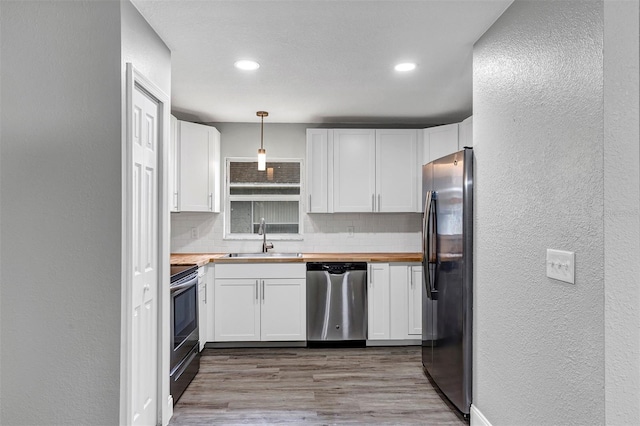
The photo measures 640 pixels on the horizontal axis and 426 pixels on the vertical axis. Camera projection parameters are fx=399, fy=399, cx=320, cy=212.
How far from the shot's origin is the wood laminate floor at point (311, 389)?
8.56ft

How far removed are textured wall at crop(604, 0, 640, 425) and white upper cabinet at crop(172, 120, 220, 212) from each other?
3.48 metres

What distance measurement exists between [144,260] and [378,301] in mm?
2499

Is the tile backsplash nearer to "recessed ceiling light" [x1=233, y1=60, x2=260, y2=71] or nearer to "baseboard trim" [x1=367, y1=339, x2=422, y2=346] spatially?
"baseboard trim" [x1=367, y1=339, x2=422, y2=346]

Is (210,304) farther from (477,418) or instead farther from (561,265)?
(561,265)

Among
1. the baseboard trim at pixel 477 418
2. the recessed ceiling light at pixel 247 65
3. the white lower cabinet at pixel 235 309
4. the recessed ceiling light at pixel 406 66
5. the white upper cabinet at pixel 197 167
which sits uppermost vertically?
the recessed ceiling light at pixel 406 66

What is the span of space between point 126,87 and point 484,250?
2.07 m

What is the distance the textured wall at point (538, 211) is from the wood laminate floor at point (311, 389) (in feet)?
2.06

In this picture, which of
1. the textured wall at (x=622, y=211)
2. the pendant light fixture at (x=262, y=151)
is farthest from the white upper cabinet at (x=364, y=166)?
the textured wall at (x=622, y=211)

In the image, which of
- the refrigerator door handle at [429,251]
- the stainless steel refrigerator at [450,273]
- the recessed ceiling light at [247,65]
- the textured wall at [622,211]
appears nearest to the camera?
the textured wall at [622,211]

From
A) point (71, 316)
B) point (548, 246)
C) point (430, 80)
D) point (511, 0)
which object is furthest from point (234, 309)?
point (511, 0)

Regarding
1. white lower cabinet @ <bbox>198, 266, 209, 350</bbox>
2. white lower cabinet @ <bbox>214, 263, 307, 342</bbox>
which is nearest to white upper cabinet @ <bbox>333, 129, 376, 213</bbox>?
white lower cabinet @ <bbox>214, 263, 307, 342</bbox>

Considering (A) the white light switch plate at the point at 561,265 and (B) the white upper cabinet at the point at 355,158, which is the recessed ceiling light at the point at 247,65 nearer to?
(B) the white upper cabinet at the point at 355,158

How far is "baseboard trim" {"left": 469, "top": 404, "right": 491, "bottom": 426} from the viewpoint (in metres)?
2.28

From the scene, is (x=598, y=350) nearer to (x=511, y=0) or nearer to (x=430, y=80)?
(x=511, y=0)
